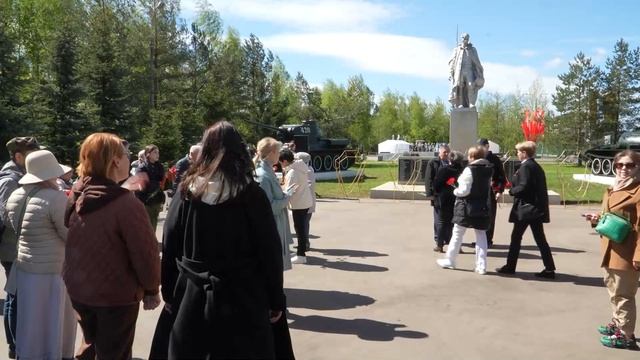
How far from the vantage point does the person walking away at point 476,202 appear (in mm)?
7641

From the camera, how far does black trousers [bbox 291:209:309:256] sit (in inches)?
328

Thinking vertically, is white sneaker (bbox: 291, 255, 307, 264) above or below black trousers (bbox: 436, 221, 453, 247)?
below

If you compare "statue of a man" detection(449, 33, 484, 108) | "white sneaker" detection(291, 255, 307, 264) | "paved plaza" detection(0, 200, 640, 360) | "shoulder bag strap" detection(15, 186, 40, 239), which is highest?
"statue of a man" detection(449, 33, 484, 108)

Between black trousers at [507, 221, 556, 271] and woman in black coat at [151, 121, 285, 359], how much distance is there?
5.37m

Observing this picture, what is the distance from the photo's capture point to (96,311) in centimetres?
339

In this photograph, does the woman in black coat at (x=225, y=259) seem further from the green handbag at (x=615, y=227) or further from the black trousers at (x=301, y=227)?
the black trousers at (x=301, y=227)

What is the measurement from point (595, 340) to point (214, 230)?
3978 mm

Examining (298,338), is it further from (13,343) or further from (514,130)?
(514,130)

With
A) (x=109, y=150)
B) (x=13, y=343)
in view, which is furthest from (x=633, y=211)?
(x=13, y=343)

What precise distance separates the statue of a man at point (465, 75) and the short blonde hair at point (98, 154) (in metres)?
16.9

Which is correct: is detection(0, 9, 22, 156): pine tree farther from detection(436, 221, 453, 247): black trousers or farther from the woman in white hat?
the woman in white hat

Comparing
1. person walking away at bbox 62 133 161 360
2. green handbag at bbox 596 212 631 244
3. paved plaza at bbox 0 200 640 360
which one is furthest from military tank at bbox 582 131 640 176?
person walking away at bbox 62 133 161 360

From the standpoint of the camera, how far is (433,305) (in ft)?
21.0

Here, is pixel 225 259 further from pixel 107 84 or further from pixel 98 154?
pixel 107 84
